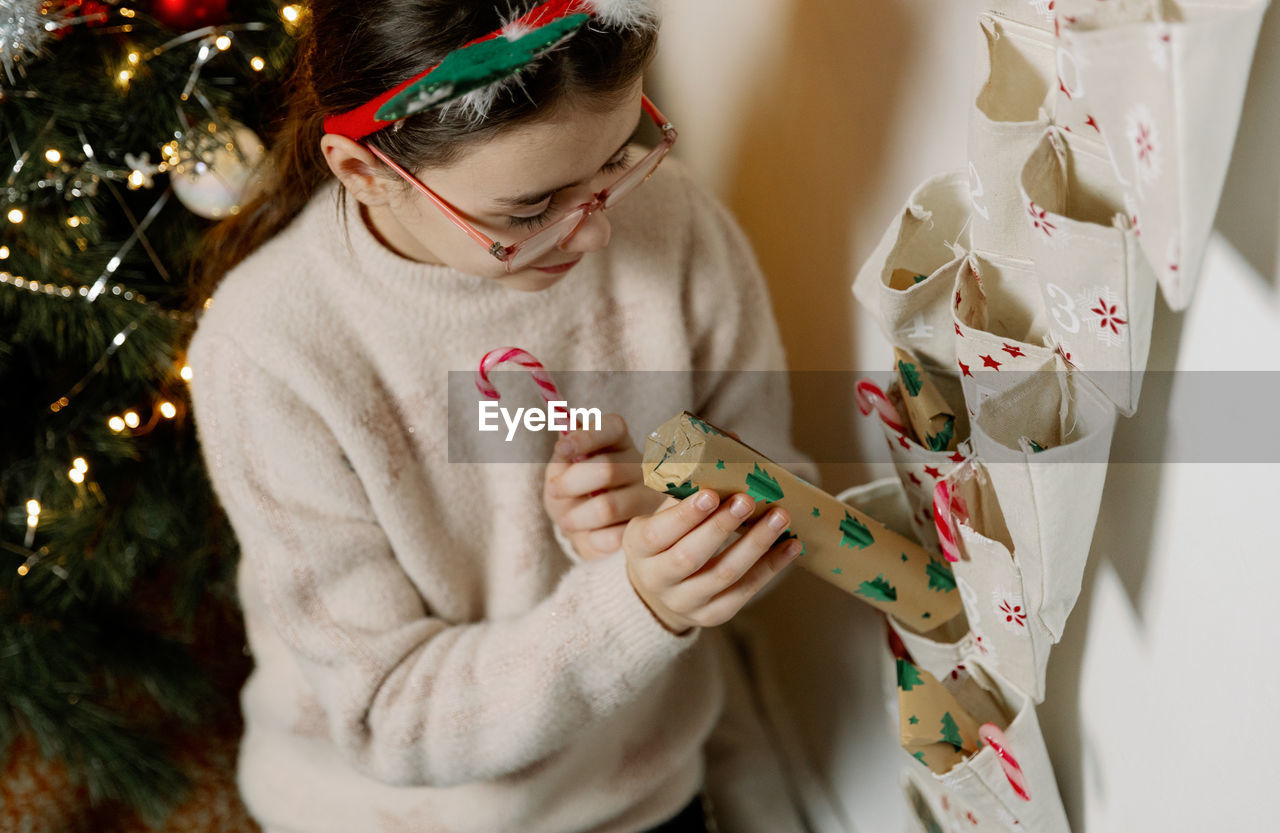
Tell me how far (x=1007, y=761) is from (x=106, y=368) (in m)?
0.97

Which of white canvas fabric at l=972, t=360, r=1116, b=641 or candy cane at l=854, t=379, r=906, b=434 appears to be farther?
candy cane at l=854, t=379, r=906, b=434

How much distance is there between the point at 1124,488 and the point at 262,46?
887 millimetres

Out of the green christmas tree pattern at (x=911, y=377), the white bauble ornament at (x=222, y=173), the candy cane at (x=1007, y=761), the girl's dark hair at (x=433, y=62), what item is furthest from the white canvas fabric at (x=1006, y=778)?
the white bauble ornament at (x=222, y=173)

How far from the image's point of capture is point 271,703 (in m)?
1.01

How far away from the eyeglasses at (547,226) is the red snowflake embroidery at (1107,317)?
38 centimetres

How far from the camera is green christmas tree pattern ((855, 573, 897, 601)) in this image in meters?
0.75

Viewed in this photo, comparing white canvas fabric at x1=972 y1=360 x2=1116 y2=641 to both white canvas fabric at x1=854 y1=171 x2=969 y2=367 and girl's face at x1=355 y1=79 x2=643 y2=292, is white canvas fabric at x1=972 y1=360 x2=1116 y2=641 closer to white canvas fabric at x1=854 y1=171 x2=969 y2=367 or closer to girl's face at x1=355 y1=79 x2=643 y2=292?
white canvas fabric at x1=854 y1=171 x2=969 y2=367

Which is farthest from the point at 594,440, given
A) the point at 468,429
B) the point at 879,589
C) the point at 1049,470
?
the point at 1049,470

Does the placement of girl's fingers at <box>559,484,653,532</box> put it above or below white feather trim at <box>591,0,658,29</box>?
below

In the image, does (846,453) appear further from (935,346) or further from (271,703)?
(271,703)

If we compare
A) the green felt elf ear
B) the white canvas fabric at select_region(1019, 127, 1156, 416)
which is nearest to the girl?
the green felt elf ear

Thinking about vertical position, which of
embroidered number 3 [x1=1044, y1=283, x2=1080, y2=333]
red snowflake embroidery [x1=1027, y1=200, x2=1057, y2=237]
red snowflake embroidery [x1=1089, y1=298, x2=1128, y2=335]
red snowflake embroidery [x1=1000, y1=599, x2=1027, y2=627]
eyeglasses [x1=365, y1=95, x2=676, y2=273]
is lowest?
red snowflake embroidery [x1=1000, y1=599, x2=1027, y2=627]

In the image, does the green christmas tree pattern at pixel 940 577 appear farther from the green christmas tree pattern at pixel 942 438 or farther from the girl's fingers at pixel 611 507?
the girl's fingers at pixel 611 507

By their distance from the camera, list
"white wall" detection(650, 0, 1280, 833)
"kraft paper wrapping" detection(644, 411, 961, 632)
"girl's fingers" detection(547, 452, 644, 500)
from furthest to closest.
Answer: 1. "girl's fingers" detection(547, 452, 644, 500)
2. "kraft paper wrapping" detection(644, 411, 961, 632)
3. "white wall" detection(650, 0, 1280, 833)
